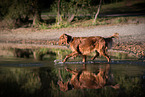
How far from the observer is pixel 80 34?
23.4 metres

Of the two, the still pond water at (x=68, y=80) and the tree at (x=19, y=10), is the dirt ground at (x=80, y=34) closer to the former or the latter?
the tree at (x=19, y=10)

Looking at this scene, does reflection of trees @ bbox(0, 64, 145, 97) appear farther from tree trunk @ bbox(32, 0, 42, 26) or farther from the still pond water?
tree trunk @ bbox(32, 0, 42, 26)

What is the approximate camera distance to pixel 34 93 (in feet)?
22.0

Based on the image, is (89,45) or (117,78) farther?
(89,45)

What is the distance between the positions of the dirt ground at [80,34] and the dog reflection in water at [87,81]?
975 cm

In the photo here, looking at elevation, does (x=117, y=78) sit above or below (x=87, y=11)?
below

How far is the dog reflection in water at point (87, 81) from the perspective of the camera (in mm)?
7453

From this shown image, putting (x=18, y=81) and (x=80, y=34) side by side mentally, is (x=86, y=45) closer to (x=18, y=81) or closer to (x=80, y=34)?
(x=18, y=81)

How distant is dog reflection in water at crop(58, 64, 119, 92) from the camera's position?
7453 mm

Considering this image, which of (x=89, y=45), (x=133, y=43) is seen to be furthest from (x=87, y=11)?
(x=89, y=45)

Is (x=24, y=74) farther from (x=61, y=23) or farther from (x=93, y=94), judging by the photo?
(x=61, y=23)

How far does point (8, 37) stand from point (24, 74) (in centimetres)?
1714

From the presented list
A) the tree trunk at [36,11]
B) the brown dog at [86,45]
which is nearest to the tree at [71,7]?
the tree trunk at [36,11]

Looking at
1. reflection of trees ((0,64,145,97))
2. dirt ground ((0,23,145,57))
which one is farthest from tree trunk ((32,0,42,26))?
reflection of trees ((0,64,145,97))
